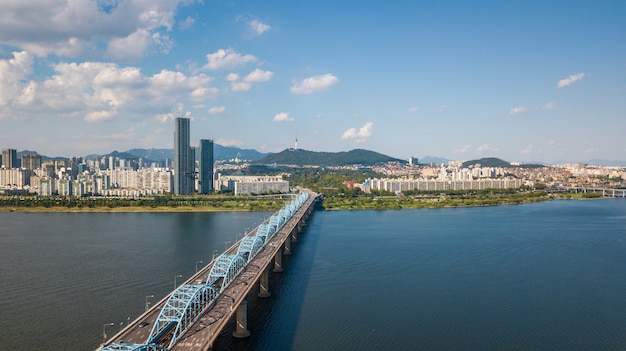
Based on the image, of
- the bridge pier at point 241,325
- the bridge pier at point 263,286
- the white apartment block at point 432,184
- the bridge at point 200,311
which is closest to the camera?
the bridge at point 200,311

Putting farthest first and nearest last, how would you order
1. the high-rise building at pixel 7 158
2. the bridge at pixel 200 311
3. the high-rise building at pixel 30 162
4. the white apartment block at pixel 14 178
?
the high-rise building at pixel 30 162 → the high-rise building at pixel 7 158 → the white apartment block at pixel 14 178 → the bridge at pixel 200 311

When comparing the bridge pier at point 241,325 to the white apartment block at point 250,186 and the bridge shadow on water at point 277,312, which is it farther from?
the white apartment block at point 250,186

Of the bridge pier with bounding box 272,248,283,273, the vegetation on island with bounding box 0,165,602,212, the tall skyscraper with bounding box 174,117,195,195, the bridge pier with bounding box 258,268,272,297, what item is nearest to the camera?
the bridge pier with bounding box 258,268,272,297

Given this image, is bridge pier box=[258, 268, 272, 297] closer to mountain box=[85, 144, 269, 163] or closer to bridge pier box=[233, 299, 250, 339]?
bridge pier box=[233, 299, 250, 339]

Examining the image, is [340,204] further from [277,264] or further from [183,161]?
[277,264]

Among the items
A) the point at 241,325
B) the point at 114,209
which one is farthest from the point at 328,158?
the point at 241,325

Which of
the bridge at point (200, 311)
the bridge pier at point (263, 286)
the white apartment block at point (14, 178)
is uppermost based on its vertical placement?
the white apartment block at point (14, 178)

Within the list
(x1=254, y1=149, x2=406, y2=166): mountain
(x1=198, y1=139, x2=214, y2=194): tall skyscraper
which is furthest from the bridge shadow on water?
(x1=254, y1=149, x2=406, y2=166): mountain

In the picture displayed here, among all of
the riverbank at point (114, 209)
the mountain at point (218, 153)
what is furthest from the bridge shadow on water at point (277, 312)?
the mountain at point (218, 153)

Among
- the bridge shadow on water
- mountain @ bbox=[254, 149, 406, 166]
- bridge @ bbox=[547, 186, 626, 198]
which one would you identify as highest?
mountain @ bbox=[254, 149, 406, 166]
